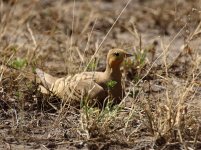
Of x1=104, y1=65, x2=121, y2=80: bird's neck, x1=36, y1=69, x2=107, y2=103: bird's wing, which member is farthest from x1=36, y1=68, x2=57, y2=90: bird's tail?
x1=104, y1=65, x2=121, y2=80: bird's neck

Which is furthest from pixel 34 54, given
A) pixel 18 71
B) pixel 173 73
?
pixel 173 73

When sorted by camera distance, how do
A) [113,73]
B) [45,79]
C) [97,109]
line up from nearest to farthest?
[97,109], [113,73], [45,79]

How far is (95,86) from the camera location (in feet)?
14.4

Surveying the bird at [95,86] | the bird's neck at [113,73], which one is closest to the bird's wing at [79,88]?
the bird at [95,86]

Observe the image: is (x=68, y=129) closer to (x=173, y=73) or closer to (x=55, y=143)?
(x=55, y=143)

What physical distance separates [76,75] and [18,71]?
0.53m

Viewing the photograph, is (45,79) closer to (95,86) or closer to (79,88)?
(79,88)

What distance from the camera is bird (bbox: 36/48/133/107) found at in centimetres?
435

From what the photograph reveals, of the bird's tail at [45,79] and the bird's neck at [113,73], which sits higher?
the bird's neck at [113,73]

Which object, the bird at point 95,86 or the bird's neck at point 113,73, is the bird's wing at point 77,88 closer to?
the bird at point 95,86

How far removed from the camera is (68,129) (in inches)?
161

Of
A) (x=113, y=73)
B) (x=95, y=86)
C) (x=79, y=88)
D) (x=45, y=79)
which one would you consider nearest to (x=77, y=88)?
(x=79, y=88)

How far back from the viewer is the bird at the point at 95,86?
4.35m

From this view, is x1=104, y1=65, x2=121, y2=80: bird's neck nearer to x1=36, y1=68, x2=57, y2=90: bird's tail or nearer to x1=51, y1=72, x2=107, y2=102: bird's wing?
x1=51, y1=72, x2=107, y2=102: bird's wing
